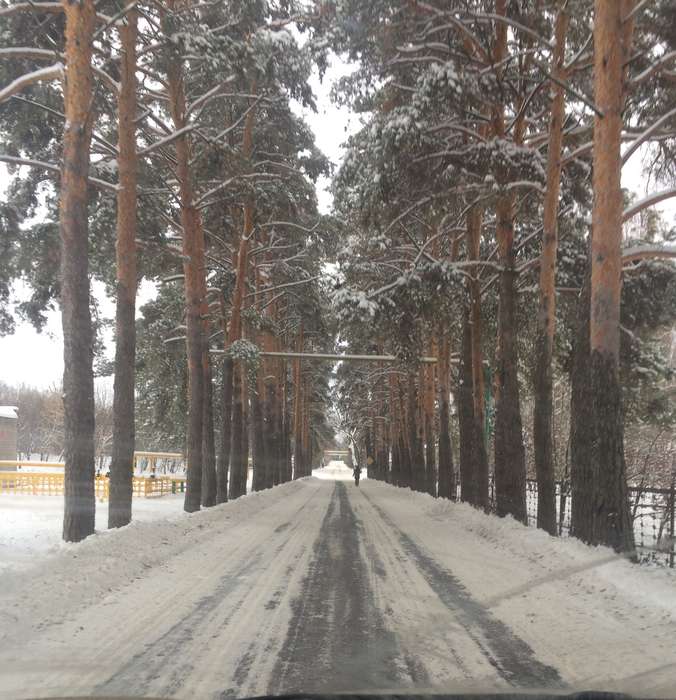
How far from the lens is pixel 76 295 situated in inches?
404

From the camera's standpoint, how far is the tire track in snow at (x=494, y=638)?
14.5 ft

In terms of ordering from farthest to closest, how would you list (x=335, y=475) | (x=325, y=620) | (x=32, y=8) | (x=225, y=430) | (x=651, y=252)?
(x=335, y=475)
(x=225, y=430)
(x=651, y=252)
(x=32, y=8)
(x=325, y=620)

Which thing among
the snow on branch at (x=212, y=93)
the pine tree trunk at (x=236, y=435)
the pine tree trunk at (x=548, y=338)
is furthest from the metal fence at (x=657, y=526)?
the pine tree trunk at (x=236, y=435)

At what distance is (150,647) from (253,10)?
11346 mm

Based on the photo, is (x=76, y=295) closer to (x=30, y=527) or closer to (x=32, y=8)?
(x=32, y=8)

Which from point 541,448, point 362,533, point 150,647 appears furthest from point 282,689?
point 541,448

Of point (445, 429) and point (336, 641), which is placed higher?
point (445, 429)

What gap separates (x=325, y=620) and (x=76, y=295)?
6.64m

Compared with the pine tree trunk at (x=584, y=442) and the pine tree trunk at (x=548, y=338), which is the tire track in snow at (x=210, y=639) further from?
the pine tree trunk at (x=548, y=338)

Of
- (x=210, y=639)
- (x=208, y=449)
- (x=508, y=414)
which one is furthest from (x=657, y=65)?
(x=208, y=449)

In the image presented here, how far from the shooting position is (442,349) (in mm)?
23078

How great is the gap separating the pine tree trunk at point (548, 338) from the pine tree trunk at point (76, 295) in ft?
27.1

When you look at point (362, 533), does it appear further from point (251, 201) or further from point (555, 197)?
point (251, 201)

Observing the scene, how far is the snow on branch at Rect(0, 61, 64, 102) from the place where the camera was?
9.87 m
